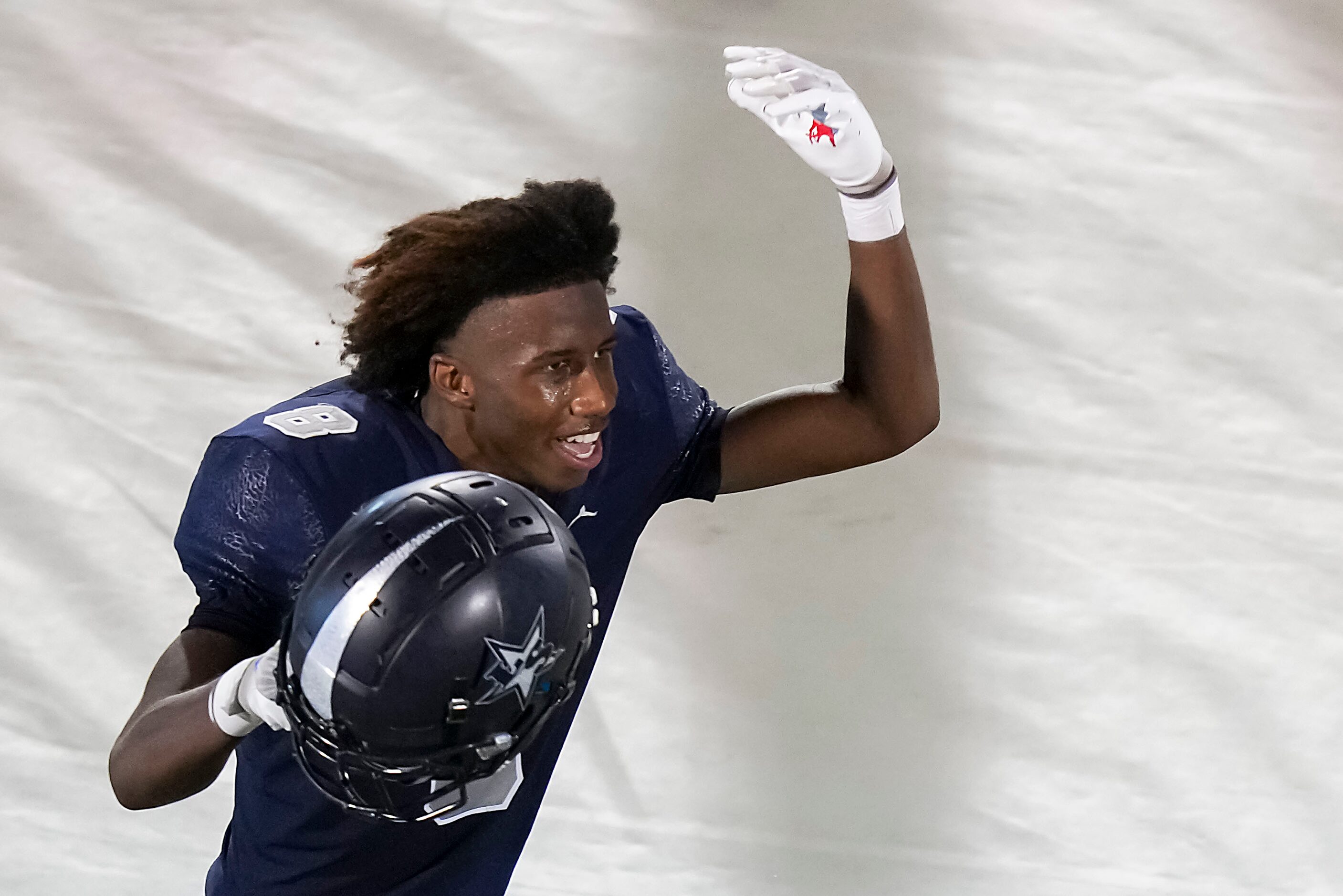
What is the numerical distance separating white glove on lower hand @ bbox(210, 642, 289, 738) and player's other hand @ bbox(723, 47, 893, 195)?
576mm

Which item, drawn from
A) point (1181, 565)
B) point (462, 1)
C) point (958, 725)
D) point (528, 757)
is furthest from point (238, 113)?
point (1181, 565)

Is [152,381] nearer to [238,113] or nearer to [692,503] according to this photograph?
[238,113]

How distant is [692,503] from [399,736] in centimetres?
114

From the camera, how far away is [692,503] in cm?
197

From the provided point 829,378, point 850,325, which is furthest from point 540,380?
point 829,378

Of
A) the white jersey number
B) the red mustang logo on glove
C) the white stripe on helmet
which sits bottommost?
the white jersey number

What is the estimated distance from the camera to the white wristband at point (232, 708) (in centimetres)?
91

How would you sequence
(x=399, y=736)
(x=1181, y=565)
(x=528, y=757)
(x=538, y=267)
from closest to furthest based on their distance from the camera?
(x=399, y=736)
(x=538, y=267)
(x=528, y=757)
(x=1181, y=565)

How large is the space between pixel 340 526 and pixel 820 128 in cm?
49

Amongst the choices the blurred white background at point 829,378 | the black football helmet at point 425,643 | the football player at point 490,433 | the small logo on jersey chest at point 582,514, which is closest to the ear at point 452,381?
the football player at point 490,433

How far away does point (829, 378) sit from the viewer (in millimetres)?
1983

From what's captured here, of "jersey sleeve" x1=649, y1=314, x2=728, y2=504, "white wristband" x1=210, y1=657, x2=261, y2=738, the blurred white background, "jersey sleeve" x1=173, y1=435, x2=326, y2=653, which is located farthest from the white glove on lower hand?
the blurred white background

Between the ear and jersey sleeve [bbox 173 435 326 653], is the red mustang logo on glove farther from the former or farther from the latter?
jersey sleeve [bbox 173 435 326 653]

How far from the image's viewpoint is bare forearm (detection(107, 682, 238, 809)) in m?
0.93
